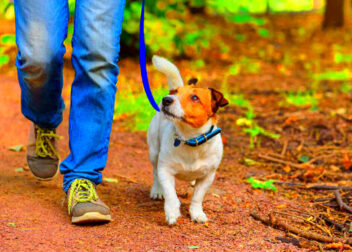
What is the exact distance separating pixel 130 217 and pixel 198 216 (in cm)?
43


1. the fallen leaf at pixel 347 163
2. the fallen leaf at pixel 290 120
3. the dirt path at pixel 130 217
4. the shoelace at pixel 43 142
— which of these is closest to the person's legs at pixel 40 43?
the shoelace at pixel 43 142

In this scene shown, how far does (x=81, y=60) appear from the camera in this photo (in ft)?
10.0

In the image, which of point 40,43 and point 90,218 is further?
point 40,43

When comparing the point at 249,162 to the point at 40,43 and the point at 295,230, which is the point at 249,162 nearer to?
the point at 295,230

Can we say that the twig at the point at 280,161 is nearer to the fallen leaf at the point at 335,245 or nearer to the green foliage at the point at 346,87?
the fallen leaf at the point at 335,245

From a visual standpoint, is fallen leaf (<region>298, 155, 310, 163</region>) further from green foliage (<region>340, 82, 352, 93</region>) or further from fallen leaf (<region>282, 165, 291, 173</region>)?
green foliage (<region>340, 82, 352, 93</region>)

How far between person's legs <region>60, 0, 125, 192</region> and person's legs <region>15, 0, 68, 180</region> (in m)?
0.13

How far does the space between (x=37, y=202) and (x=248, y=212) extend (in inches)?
54.9

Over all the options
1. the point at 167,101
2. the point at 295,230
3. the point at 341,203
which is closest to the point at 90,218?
the point at 167,101

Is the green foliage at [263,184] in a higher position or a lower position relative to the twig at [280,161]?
higher

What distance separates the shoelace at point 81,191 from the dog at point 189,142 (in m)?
0.43

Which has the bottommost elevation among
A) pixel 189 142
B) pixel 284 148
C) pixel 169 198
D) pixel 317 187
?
pixel 284 148

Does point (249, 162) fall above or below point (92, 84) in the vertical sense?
below

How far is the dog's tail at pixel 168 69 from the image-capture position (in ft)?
11.2
